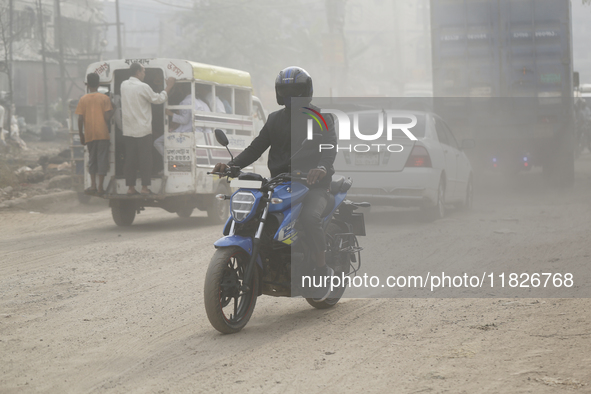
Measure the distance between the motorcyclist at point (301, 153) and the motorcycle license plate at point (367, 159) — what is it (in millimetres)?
4834

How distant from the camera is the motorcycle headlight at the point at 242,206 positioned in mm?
4723

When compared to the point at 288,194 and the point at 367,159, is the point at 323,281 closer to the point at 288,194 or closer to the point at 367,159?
the point at 288,194

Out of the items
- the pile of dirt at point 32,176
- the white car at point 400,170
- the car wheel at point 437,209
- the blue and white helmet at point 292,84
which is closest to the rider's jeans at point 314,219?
the blue and white helmet at point 292,84

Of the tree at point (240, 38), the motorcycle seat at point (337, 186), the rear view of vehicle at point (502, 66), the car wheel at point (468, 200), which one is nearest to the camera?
the motorcycle seat at point (337, 186)

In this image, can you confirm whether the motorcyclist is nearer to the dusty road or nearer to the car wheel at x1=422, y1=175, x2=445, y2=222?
the dusty road

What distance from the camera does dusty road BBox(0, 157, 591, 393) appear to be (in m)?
3.80

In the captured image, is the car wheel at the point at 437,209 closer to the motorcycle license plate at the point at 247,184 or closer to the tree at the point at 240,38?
the motorcycle license plate at the point at 247,184

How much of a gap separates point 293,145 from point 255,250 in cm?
89

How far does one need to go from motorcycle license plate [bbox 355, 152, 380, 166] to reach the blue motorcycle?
15.9 feet

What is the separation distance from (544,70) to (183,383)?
1246 centimetres

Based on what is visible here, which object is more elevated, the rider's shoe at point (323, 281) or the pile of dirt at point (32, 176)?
the pile of dirt at point (32, 176)

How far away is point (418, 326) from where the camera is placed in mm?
4898

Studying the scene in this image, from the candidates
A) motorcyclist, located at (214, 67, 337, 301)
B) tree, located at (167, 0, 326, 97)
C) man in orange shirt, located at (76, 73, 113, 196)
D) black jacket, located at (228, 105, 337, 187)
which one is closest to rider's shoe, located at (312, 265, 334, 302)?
motorcyclist, located at (214, 67, 337, 301)

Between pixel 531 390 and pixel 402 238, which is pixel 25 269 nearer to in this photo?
pixel 402 238
